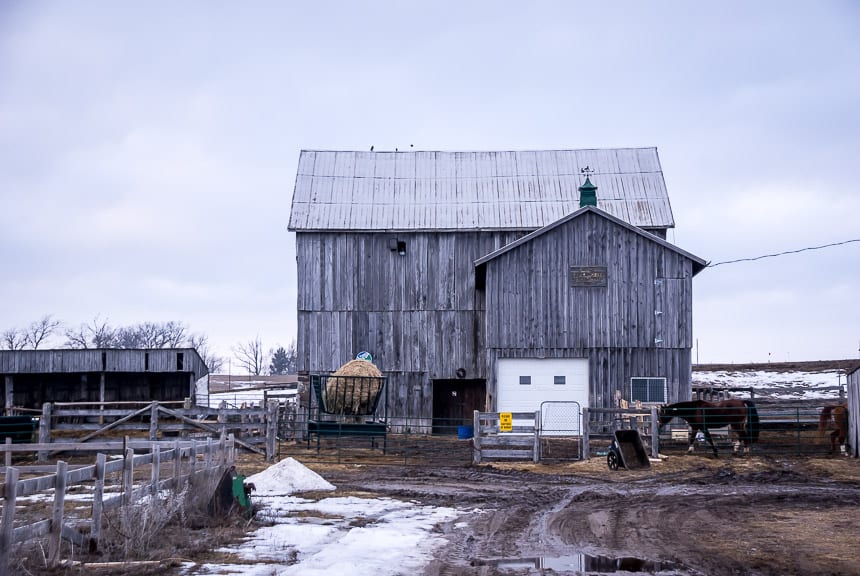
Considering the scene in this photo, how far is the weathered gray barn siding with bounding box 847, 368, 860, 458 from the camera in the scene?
73.9 feet

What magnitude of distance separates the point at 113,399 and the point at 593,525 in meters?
31.6

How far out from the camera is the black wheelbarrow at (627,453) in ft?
68.8

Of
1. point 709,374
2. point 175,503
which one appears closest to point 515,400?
point 175,503

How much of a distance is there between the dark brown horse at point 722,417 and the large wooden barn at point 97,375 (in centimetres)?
1995

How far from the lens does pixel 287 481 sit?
16562 mm

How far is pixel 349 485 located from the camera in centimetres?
1808

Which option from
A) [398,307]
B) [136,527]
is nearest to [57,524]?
[136,527]

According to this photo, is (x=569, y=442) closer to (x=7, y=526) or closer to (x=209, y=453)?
(x=209, y=453)

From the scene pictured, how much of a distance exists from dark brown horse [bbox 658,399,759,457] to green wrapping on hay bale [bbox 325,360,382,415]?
8.36 m

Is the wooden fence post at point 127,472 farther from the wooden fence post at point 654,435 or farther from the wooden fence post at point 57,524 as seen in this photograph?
the wooden fence post at point 654,435

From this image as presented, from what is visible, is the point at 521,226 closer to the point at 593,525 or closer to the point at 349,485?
the point at 349,485

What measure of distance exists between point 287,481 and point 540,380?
14.6 meters

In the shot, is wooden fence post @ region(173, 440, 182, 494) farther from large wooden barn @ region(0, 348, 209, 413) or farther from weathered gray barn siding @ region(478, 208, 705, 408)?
large wooden barn @ region(0, 348, 209, 413)

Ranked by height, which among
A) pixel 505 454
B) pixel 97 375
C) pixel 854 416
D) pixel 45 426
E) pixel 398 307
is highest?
pixel 398 307
